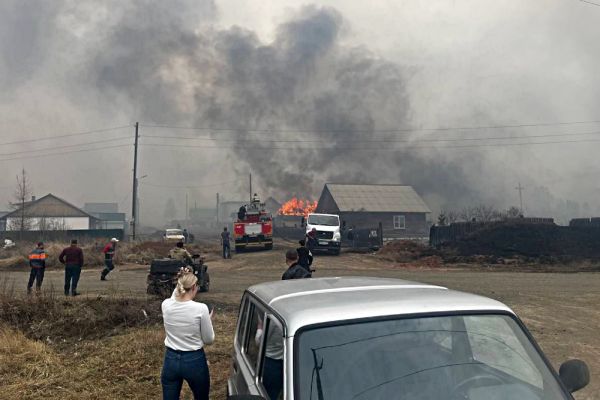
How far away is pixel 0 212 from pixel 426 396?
393 feet

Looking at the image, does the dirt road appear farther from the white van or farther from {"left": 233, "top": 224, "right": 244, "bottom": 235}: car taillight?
{"left": 233, "top": 224, "right": 244, "bottom": 235}: car taillight

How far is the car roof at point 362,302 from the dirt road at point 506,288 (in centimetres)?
363

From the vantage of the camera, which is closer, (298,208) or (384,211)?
(298,208)

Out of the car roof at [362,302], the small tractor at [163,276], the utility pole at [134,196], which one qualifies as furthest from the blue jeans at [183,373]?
the utility pole at [134,196]

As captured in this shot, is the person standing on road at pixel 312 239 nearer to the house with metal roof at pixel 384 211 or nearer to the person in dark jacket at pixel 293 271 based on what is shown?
the person in dark jacket at pixel 293 271

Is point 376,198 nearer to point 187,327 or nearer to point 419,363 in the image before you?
point 187,327

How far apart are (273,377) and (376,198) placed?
50078 mm

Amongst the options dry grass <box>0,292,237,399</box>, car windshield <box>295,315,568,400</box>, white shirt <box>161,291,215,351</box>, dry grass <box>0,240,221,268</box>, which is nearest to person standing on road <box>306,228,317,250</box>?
dry grass <box>0,240,221,268</box>

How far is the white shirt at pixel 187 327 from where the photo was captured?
3.79 meters

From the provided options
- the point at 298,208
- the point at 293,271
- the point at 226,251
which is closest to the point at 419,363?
the point at 293,271

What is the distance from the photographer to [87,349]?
7.48 m

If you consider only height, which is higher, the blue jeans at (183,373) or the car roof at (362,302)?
the car roof at (362,302)

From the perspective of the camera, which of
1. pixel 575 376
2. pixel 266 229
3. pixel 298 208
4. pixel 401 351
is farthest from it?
pixel 298 208

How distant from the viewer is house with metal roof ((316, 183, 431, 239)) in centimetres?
5000
